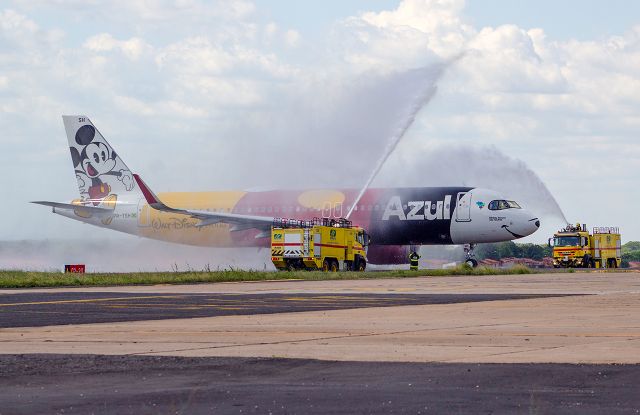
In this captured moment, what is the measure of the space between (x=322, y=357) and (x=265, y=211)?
55577mm

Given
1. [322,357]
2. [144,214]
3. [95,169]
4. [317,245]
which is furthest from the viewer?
[95,169]

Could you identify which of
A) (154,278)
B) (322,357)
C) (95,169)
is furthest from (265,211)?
(322,357)

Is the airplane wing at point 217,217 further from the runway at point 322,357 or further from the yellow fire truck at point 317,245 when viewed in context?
the runway at point 322,357

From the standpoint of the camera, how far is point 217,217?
6638cm

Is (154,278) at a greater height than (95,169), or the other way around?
(95,169)

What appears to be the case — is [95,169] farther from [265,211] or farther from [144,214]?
[265,211]

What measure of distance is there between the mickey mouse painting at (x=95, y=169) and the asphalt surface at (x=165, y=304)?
4465 centimetres

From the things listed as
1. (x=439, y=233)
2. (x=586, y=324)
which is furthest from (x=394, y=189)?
(x=586, y=324)

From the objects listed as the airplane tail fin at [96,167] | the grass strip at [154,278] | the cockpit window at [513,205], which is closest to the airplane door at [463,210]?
the cockpit window at [513,205]

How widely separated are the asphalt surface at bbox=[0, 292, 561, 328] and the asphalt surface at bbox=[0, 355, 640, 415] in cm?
803

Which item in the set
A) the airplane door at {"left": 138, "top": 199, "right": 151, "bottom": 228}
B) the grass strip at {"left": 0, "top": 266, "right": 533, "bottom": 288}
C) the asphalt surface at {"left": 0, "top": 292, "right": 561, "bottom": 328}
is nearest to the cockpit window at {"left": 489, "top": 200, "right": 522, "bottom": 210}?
the grass strip at {"left": 0, "top": 266, "right": 533, "bottom": 288}

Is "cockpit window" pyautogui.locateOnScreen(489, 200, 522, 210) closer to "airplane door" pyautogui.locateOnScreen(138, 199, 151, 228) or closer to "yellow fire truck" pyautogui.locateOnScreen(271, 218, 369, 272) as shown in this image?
"yellow fire truck" pyautogui.locateOnScreen(271, 218, 369, 272)

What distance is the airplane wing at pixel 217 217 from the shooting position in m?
65.1

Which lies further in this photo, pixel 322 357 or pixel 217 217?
pixel 217 217
